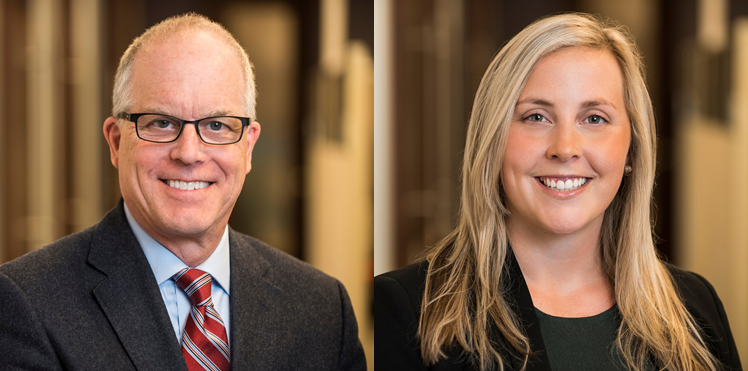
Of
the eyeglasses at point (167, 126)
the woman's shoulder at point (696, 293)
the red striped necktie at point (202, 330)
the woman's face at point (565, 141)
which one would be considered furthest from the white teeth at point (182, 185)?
the woman's shoulder at point (696, 293)

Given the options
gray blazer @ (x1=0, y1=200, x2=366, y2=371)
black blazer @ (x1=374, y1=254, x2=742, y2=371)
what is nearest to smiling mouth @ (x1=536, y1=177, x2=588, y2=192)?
black blazer @ (x1=374, y1=254, x2=742, y2=371)

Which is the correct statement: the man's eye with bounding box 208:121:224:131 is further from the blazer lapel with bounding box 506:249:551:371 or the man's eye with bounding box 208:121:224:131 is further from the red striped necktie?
the blazer lapel with bounding box 506:249:551:371

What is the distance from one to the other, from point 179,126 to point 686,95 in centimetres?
260

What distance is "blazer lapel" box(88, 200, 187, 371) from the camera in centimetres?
151

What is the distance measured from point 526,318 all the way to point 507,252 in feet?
0.70

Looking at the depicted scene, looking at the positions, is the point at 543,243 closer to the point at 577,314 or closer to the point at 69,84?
the point at 577,314

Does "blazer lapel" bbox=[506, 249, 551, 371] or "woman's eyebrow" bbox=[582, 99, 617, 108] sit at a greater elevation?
"woman's eyebrow" bbox=[582, 99, 617, 108]

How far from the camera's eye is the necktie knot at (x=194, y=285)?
65.2 inches

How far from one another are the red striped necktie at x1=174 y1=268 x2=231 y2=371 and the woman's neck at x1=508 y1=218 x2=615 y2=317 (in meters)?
0.89

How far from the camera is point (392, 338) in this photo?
157cm

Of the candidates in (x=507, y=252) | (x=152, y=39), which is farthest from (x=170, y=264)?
(x=507, y=252)

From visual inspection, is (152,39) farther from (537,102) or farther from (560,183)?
(560,183)

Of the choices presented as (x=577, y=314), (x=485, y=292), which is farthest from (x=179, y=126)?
(x=577, y=314)

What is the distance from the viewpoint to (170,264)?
168 cm
